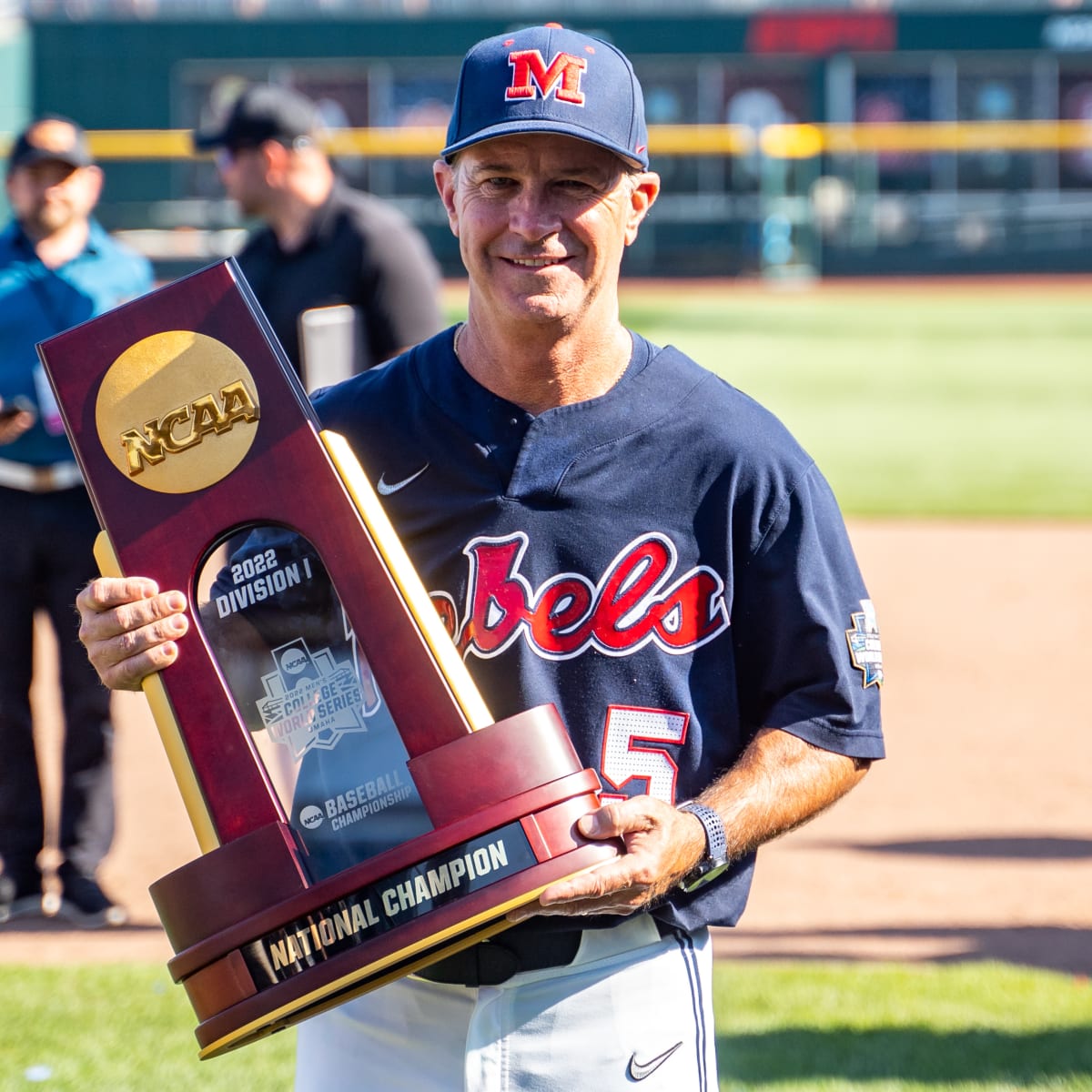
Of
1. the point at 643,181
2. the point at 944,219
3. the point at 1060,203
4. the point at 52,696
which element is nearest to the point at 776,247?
the point at 944,219

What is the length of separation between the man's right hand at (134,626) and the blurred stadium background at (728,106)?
32.8m

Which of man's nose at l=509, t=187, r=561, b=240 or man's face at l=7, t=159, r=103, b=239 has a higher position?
man's face at l=7, t=159, r=103, b=239

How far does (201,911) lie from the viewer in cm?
185

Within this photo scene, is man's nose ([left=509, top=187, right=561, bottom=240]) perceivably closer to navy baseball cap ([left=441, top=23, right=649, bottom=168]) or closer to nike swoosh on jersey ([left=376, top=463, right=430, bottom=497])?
navy baseball cap ([left=441, top=23, right=649, bottom=168])

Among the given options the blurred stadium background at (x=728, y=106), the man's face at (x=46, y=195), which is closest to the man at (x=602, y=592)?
the man's face at (x=46, y=195)

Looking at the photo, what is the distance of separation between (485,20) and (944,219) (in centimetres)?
1129

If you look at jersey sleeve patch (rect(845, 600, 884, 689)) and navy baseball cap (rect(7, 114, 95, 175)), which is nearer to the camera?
jersey sleeve patch (rect(845, 600, 884, 689))

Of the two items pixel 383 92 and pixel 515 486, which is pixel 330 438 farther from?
pixel 383 92

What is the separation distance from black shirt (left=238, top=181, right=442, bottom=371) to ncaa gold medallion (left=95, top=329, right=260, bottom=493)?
10.2ft

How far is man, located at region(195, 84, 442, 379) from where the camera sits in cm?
508

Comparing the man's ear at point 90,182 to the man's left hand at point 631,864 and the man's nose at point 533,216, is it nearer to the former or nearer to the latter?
the man's nose at point 533,216

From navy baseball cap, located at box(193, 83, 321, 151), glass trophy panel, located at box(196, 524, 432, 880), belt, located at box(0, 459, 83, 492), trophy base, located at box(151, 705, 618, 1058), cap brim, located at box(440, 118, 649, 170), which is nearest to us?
trophy base, located at box(151, 705, 618, 1058)

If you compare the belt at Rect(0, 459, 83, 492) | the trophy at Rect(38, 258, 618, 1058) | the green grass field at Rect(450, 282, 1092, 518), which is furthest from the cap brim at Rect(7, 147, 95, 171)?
the green grass field at Rect(450, 282, 1092, 518)

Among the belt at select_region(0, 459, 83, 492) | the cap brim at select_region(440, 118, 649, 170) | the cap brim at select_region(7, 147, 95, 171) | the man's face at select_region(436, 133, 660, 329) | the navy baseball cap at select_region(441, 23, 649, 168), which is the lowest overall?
the belt at select_region(0, 459, 83, 492)
